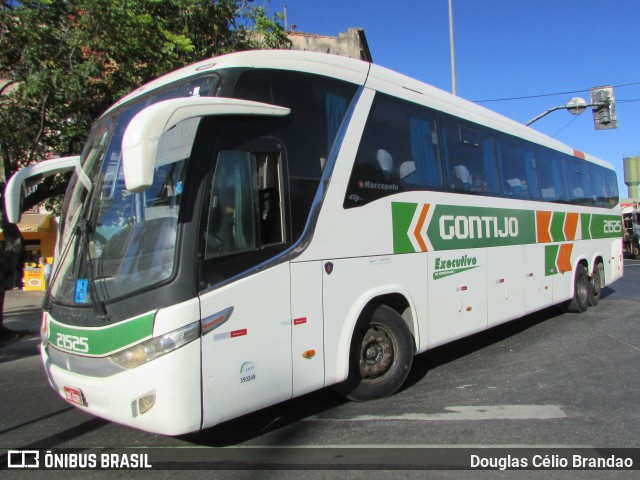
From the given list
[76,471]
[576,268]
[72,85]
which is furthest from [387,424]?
[72,85]

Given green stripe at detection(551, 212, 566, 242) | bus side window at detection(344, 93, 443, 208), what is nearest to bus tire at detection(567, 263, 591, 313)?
green stripe at detection(551, 212, 566, 242)

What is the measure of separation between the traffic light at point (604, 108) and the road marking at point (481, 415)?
15221 mm

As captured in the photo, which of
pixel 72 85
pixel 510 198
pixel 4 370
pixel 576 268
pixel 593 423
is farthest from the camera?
pixel 576 268

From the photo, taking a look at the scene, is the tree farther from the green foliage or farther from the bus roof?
the bus roof

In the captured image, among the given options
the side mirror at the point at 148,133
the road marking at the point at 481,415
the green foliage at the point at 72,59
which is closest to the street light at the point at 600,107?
the green foliage at the point at 72,59

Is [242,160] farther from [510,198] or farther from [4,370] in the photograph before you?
[4,370]

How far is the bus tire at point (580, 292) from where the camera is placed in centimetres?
988

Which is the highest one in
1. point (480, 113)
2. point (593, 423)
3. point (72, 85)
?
point (72, 85)

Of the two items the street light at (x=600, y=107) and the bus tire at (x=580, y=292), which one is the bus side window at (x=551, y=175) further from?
the street light at (x=600, y=107)

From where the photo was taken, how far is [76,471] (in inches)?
143

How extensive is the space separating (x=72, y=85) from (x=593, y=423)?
360 inches

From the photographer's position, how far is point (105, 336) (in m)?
3.47

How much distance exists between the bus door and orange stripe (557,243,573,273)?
22.6ft

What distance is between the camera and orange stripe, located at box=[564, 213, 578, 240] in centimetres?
929
